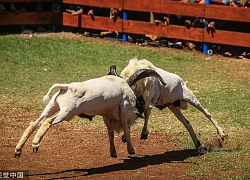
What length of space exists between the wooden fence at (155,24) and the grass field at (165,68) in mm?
564

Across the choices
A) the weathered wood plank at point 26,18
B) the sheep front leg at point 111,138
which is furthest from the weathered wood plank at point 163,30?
the sheep front leg at point 111,138

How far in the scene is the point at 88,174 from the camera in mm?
8867

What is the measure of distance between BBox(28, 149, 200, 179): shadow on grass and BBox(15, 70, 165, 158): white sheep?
0.24m

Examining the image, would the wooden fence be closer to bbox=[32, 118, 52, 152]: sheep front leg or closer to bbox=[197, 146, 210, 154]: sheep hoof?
bbox=[197, 146, 210, 154]: sheep hoof

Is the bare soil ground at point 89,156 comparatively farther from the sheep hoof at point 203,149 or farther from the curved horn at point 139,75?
the curved horn at point 139,75

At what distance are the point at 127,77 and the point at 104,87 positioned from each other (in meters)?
0.96

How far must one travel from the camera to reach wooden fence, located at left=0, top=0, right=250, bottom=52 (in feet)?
61.6

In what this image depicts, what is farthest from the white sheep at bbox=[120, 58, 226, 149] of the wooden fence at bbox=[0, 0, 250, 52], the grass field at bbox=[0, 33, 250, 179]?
the wooden fence at bbox=[0, 0, 250, 52]

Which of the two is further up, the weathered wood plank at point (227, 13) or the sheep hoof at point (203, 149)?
the weathered wood plank at point (227, 13)

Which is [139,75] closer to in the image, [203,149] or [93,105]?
[93,105]

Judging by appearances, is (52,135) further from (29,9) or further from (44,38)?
(29,9)

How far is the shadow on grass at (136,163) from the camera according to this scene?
29.0 ft

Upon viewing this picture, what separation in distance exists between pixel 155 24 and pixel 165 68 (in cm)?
338

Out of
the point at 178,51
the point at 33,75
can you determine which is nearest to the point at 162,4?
the point at 178,51
